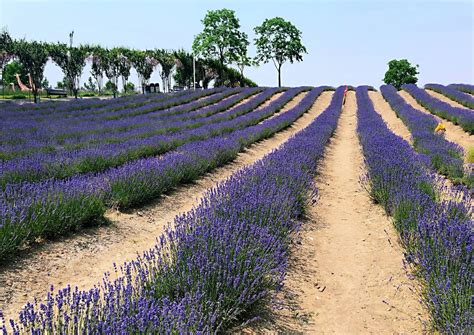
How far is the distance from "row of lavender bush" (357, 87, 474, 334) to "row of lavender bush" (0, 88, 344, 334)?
3.57ft

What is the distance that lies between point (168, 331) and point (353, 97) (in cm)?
2877

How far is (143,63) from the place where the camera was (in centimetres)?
4062

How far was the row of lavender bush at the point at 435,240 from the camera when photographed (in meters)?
2.50

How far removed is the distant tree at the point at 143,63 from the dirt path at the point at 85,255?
36261 millimetres

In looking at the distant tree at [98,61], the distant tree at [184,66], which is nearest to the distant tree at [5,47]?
the distant tree at [98,61]

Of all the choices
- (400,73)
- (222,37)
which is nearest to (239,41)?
(222,37)

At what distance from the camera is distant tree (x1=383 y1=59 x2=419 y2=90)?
60100 millimetres

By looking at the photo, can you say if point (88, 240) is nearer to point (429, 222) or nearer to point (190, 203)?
point (190, 203)

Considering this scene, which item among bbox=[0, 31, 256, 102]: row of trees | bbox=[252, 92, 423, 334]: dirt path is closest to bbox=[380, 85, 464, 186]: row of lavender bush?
bbox=[252, 92, 423, 334]: dirt path

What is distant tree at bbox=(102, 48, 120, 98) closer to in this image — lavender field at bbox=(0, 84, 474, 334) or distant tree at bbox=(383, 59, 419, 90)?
lavender field at bbox=(0, 84, 474, 334)

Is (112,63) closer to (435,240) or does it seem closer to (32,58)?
(32,58)

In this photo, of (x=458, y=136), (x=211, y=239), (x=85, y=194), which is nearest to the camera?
(x=211, y=239)

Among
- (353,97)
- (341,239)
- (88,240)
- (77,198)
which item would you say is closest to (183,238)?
(88,240)

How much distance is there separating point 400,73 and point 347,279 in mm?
63369
